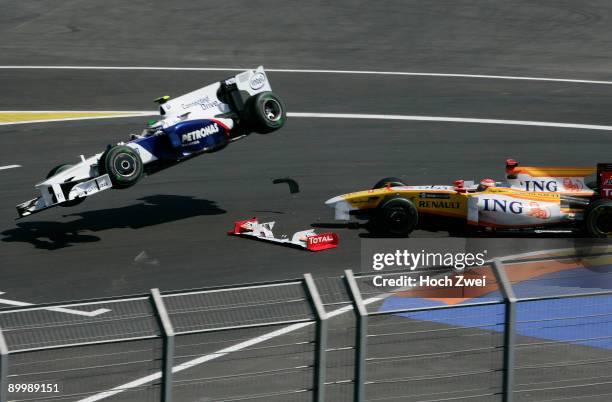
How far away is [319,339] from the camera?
830cm

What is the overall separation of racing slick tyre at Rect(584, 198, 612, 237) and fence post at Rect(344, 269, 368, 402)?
30.4 feet

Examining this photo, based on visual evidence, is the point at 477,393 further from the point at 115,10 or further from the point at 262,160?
the point at 115,10

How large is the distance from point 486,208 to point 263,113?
4.25 metres

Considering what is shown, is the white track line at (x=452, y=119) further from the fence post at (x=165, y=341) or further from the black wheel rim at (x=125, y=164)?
the fence post at (x=165, y=341)

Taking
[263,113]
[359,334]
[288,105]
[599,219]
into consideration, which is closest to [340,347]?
[359,334]

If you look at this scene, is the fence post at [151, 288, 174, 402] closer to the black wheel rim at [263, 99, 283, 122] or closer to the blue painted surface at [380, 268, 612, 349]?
the blue painted surface at [380, 268, 612, 349]

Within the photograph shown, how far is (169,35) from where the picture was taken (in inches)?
1463

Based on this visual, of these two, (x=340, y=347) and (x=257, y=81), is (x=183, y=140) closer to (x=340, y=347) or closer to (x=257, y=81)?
(x=257, y=81)

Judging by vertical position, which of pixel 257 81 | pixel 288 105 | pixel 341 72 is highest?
pixel 341 72

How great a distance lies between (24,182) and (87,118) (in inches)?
222

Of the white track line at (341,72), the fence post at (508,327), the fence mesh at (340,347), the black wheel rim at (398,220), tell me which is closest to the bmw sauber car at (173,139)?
the black wheel rim at (398,220)

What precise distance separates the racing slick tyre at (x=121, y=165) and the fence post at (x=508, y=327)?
32.0 ft

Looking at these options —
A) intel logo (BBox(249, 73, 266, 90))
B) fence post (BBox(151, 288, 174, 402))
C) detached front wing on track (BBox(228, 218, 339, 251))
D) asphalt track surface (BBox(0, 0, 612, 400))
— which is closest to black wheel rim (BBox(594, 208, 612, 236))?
asphalt track surface (BBox(0, 0, 612, 400))

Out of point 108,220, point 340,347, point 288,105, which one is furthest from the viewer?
point 288,105
